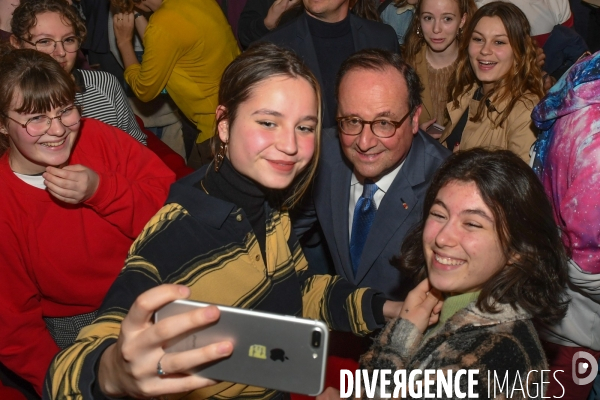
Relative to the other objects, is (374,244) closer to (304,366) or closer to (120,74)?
(304,366)

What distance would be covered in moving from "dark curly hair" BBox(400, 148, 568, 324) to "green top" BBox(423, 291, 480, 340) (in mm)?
49

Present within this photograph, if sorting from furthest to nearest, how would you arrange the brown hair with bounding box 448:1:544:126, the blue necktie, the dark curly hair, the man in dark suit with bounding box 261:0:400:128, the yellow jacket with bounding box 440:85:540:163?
the man in dark suit with bounding box 261:0:400:128 < the brown hair with bounding box 448:1:544:126 < the yellow jacket with bounding box 440:85:540:163 < the blue necktie < the dark curly hair

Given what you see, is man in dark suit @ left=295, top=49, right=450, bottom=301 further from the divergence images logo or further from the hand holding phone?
the hand holding phone

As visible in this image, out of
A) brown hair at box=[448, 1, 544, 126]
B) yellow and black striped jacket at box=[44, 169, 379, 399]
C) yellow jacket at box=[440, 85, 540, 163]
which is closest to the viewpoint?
yellow and black striped jacket at box=[44, 169, 379, 399]

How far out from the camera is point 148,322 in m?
1.07

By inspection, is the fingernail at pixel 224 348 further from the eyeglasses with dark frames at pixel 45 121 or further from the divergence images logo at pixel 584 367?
the divergence images logo at pixel 584 367

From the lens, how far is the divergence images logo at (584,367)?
2330mm

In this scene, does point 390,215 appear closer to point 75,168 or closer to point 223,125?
point 223,125

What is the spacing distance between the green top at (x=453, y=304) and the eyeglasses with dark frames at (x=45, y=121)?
4.45 feet

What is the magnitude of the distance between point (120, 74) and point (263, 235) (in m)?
3.40

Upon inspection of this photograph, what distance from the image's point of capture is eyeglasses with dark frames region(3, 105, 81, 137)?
2020 millimetres

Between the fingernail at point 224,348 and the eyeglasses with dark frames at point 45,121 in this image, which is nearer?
the fingernail at point 224,348

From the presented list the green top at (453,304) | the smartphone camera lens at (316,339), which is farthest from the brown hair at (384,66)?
the smartphone camera lens at (316,339)

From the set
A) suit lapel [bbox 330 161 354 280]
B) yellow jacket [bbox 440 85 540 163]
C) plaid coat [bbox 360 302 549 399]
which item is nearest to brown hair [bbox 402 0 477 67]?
yellow jacket [bbox 440 85 540 163]
